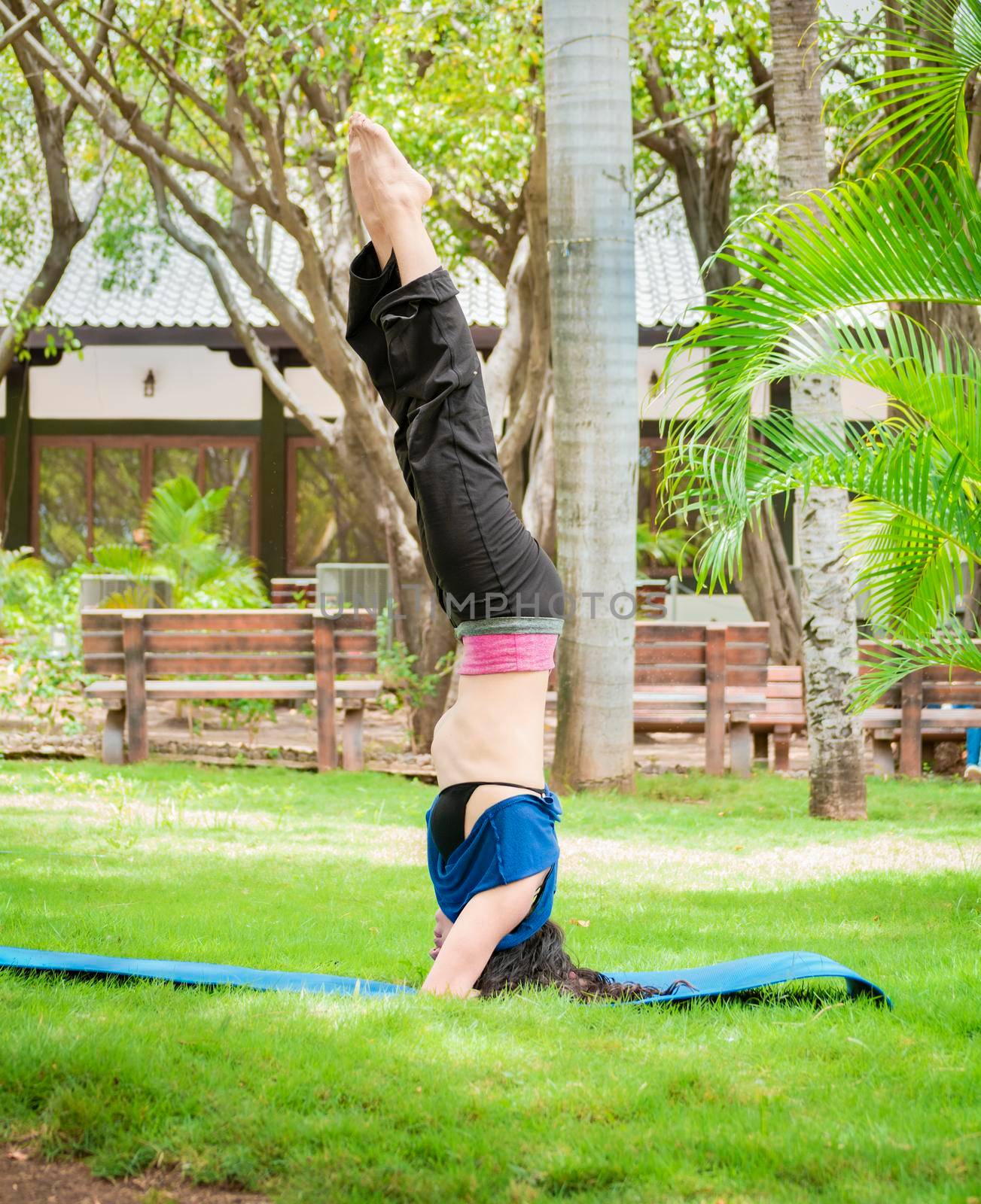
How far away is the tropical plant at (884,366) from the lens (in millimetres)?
4660

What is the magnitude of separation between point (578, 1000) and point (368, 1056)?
0.68 metres

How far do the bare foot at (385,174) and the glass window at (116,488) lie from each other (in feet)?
51.4

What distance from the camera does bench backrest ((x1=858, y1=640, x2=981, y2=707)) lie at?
9.35 meters

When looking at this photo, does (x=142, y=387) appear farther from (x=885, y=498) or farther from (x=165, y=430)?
(x=885, y=498)


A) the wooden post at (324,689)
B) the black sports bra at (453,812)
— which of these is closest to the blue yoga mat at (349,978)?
the black sports bra at (453,812)

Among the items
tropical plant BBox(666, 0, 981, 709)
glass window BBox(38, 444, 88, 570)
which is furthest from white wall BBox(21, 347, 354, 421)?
tropical plant BBox(666, 0, 981, 709)

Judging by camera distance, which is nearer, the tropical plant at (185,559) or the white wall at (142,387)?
the tropical plant at (185,559)

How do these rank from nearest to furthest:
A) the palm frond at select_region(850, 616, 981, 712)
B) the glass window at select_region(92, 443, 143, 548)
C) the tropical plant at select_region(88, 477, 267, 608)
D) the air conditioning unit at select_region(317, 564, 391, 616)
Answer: the palm frond at select_region(850, 616, 981, 712) → the tropical plant at select_region(88, 477, 267, 608) → the air conditioning unit at select_region(317, 564, 391, 616) → the glass window at select_region(92, 443, 143, 548)

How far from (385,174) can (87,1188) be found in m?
2.28

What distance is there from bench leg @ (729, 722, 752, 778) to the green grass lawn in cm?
412

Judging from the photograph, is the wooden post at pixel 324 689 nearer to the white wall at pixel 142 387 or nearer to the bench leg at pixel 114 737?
the bench leg at pixel 114 737

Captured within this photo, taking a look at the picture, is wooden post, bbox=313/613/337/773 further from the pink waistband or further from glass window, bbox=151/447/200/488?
glass window, bbox=151/447/200/488

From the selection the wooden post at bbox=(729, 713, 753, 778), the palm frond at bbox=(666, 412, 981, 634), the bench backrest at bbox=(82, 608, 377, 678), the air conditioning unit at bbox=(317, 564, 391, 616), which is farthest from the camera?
the air conditioning unit at bbox=(317, 564, 391, 616)

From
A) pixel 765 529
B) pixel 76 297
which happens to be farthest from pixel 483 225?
pixel 76 297
